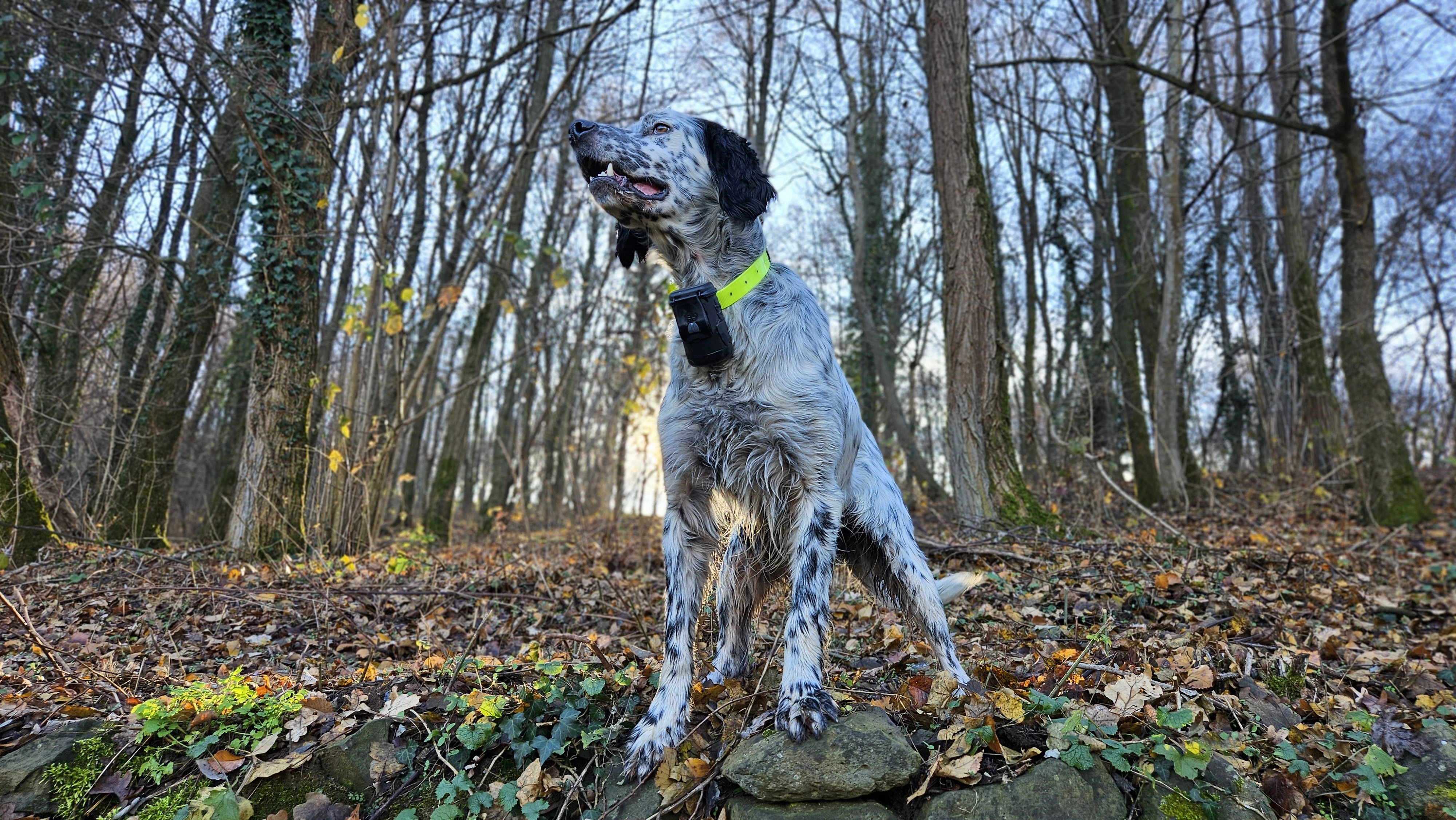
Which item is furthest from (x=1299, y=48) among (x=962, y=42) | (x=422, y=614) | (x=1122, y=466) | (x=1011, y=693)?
(x=422, y=614)

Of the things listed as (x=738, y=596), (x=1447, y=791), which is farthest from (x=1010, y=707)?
(x=1447, y=791)

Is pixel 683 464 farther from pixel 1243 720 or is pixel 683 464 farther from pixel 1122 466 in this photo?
pixel 1122 466

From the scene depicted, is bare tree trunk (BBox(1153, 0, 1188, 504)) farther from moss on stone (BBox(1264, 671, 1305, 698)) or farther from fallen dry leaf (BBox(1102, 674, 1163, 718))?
fallen dry leaf (BBox(1102, 674, 1163, 718))

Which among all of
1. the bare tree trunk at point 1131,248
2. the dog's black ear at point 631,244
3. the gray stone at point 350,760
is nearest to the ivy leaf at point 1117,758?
the dog's black ear at point 631,244

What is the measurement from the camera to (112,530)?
8.44 metres

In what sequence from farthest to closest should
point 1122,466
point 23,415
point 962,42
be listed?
point 1122,466, point 962,42, point 23,415

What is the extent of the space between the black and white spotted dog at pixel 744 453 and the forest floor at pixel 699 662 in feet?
0.93

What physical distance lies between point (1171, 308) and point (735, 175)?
849cm

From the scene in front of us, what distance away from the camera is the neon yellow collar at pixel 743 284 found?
9.58ft

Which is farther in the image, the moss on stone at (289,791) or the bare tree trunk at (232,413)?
the bare tree trunk at (232,413)

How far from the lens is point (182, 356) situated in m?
9.77

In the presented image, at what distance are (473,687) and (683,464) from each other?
1.41 m

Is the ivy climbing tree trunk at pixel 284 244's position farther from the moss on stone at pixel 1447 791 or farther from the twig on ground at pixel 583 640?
the moss on stone at pixel 1447 791

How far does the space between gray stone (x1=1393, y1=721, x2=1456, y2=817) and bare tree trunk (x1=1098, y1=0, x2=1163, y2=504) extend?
8.42 meters
